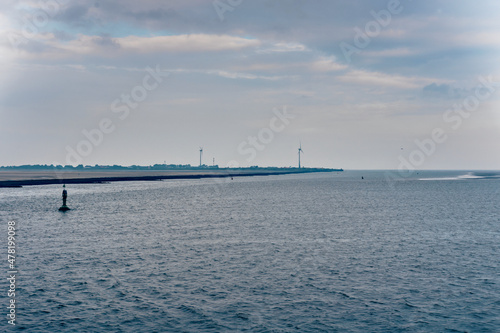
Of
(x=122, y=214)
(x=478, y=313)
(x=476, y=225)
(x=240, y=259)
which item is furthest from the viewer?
(x=122, y=214)

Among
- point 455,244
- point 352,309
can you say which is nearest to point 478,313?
point 352,309

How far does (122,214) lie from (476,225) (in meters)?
59.0

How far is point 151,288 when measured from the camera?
3092cm

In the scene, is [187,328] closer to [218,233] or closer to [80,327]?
[80,327]

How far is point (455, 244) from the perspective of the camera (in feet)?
165

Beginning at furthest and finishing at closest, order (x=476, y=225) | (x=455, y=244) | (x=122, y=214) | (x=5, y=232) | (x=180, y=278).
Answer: (x=122, y=214) → (x=476, y=225) → (x=5, y=232) → (x=455, y=244) → (x=180, y=278)

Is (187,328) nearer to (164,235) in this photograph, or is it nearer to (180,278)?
(180,278)

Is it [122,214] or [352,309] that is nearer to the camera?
[352,309]

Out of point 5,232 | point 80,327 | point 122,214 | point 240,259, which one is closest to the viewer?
point 80,327

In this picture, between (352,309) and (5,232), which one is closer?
(352,309)

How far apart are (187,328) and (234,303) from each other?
16.1 ft

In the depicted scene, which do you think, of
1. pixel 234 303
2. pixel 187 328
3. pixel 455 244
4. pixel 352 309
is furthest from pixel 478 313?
pixel 455 244

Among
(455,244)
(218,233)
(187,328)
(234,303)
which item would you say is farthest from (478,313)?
(218,233)

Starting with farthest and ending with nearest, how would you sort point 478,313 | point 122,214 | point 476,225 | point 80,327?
point 122,214
point 476,225
point 478,313
point 80,327
